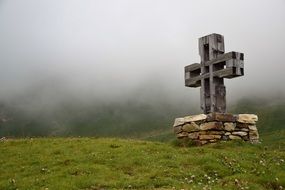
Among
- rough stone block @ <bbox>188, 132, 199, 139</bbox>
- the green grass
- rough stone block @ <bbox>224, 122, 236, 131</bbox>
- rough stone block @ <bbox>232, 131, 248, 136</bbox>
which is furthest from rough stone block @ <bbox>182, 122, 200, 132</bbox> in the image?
rough stone block @ <bbox>232, 131, 248, 136</bbox>

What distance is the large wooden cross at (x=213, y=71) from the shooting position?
Result: 26.8 metres

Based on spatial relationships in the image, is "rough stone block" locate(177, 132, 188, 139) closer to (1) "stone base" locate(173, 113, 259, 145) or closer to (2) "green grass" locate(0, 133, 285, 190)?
(1) "stone base" locate(173, 113, 259, 145)

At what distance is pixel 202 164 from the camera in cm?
2055

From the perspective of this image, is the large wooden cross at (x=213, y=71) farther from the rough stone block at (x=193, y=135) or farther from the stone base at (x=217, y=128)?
the rough stone block at (x=193, y=135)

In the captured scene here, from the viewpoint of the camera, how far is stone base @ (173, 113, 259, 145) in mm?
25812

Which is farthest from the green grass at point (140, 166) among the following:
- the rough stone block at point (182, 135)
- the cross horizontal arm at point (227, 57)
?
the cross horizontal arm at point (227, 57)

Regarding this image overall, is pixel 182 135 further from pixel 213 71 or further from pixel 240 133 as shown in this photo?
pixel 213 71

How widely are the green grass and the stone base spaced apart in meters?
0.92

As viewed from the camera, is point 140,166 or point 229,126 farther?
point 229,126

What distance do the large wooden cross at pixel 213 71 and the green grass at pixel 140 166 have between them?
3302 mm

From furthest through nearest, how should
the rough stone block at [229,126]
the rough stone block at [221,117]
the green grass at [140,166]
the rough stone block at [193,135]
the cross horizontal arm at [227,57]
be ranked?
the cross horizontal arm at [227,57] → the rough stone block at [193,135] → the rough stone block at [229,126] → the rough stone block at [221,117] → the green grass at [140,166]

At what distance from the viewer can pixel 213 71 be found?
27.8m

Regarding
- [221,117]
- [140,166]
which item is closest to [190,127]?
[221,117]

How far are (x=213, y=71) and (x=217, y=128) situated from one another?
383 cm
